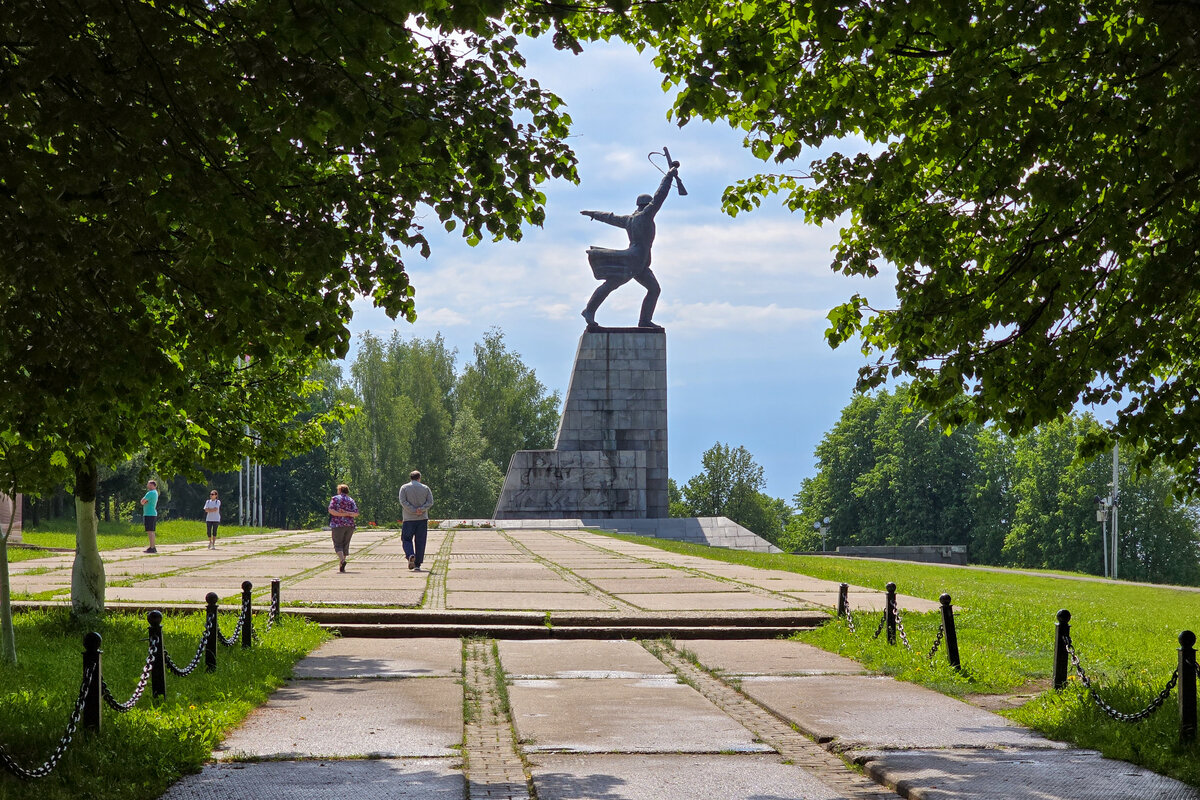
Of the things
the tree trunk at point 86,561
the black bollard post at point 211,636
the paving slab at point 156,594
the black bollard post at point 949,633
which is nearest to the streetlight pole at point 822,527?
the paving slab at point 156,594

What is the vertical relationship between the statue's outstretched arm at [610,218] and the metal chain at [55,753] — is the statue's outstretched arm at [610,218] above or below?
above

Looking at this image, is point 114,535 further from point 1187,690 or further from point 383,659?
point 1187,690

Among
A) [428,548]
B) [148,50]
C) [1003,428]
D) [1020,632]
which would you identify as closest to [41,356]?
[148,50]

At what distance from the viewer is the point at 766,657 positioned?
33.5 feet

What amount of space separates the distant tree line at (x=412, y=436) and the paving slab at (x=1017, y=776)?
172 ft

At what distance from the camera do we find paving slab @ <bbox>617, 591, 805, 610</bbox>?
13352mm

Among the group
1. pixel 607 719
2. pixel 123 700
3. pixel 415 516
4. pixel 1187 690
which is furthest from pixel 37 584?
pixel 1187 690

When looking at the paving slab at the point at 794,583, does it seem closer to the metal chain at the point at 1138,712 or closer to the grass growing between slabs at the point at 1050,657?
the grass growing between slabs at the point at 1050,657

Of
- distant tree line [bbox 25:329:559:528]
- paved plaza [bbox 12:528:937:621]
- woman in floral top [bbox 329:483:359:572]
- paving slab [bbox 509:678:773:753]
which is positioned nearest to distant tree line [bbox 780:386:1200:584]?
distant tree line [bbox 25:329:559:528]

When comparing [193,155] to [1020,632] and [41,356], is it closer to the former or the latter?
[41,356]

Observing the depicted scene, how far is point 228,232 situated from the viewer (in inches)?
210

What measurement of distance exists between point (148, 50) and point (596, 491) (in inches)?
1485

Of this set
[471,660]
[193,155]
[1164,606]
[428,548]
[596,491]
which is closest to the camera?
[193,155]

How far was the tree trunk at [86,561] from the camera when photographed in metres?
10.5
